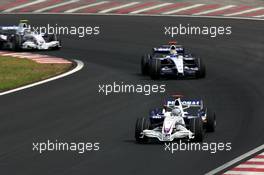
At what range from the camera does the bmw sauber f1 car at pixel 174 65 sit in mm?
41906

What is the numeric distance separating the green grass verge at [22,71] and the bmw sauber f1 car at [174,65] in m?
4.17

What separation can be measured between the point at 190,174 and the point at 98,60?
968 inches

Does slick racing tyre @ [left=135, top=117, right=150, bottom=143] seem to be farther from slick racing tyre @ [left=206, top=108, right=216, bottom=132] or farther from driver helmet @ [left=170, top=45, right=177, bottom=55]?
driver helmet @ [left=170, top=45, right=177, bottom=55]

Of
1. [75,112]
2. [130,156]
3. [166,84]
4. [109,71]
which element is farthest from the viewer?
[109,71]

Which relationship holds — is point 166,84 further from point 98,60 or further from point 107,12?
point 107,12

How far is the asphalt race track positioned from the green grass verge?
3.74 feet

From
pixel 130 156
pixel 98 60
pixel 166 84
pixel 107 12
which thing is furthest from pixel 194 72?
pixel 107 12

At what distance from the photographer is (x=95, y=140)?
29062 mm

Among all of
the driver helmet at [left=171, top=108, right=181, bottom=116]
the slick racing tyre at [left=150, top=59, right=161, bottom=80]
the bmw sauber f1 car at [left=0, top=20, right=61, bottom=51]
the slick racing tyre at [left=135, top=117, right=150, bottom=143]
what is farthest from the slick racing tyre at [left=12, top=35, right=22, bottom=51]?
the slick racing tyre at [left=135, top=117, right=150, bottom=143]

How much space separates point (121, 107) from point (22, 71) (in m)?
10.9

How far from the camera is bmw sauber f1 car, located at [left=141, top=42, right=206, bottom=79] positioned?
41.9m

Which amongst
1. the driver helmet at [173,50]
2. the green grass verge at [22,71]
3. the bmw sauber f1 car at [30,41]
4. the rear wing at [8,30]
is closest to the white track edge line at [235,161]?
the green grass verge at [22,71]

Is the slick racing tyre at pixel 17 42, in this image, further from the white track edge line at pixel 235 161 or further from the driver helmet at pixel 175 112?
the white track edge line at pixel 235 161

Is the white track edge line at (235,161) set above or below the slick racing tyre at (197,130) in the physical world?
below
